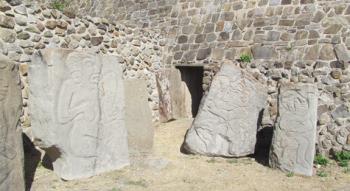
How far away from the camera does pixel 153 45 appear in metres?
8.80

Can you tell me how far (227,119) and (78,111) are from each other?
2.29 metres

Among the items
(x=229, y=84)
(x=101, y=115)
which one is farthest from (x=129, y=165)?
(x=229, y=84)

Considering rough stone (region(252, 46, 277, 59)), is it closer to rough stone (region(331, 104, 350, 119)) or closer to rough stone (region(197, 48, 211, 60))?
rough stone (region(197, 48, 211, 60))

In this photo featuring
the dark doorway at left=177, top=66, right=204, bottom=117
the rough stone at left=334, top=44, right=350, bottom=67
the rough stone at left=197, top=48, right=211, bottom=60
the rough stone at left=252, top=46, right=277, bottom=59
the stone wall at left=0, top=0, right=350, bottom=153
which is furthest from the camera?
the dark doorway at left=177, top=66, right=204, bottom=117

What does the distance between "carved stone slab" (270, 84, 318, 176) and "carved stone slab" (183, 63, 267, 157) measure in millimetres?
600

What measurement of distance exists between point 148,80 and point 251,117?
290cm

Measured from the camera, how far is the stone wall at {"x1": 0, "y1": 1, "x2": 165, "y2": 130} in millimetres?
5598

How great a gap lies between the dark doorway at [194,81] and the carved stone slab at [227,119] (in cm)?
267

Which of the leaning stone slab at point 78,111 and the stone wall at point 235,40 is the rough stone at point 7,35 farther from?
the leaning stone slab at point 78,111

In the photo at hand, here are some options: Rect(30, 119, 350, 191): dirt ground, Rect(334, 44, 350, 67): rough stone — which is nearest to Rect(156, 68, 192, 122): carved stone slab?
Rect(30, 119, 350, 191): dirt ground

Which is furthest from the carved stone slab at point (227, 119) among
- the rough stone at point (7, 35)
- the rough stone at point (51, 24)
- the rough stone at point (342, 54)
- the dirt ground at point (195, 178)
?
the rough stone at point (7, 35)

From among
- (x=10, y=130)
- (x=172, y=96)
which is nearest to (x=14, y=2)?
(x=10, y=130)

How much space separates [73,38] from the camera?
661 centimetres

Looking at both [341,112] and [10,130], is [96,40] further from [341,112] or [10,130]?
[341,112]
